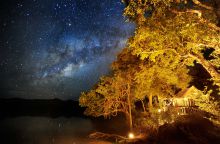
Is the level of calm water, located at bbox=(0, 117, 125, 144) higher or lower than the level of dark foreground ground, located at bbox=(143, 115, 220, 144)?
lower


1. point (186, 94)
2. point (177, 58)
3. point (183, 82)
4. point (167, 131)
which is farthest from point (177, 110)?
point (177, 58)

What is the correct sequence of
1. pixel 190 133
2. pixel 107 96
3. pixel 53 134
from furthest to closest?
pixel 53 134 < pixel 107 96 < pixel 190 133

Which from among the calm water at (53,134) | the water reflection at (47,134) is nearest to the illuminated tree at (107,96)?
the calm water at (53,134)

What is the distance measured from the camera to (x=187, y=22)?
13.7 metres

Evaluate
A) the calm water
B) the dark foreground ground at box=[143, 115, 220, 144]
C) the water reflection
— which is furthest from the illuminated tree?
the dark foreground ground at box=[143, 115, 220, 144]

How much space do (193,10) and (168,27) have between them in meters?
1.33

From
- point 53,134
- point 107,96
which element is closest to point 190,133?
point 107,96

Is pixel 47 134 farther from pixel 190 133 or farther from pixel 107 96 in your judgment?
pixel 190 133

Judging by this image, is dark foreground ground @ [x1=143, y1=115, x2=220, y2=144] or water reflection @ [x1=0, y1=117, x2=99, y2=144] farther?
water reflection @ [x1=0, y1=117, x2=99, y2=144]

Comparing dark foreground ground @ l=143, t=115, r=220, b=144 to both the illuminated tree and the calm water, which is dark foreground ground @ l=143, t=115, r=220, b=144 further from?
the calm water

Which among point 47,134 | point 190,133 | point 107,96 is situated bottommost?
point 47,134

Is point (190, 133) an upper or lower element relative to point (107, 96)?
lower

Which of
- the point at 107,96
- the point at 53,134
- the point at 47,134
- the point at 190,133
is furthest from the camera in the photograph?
the point at 47,134

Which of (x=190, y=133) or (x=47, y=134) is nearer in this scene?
(x=190, y=133)
